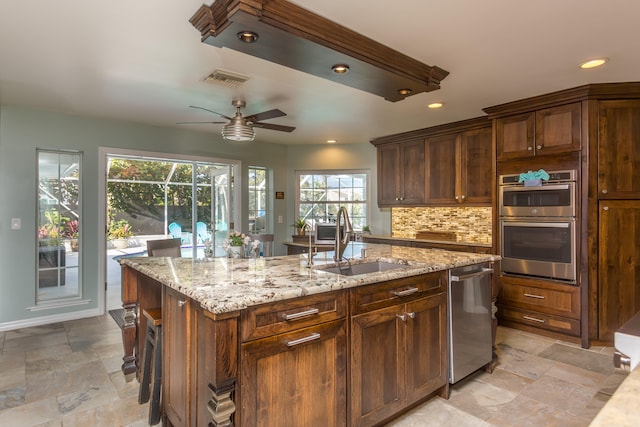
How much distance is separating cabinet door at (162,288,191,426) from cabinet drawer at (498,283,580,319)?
3427 mm

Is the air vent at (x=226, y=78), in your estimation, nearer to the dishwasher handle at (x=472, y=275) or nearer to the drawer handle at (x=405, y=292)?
the drawer handle at (x=405, y=292)

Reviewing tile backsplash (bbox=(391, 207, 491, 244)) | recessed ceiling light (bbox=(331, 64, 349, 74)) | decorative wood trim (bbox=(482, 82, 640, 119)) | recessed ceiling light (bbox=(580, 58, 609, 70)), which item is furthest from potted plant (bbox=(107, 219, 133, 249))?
recessed ceiling light (bbox=(580, 58, 609, 70))

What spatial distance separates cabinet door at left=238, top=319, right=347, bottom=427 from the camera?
148cm

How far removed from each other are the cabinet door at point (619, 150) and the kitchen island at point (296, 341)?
209 cm

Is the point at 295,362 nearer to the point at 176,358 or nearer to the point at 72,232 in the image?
the point at 176,358

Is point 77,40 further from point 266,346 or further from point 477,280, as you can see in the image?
point 477,280

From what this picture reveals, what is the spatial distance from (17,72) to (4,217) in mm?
1785

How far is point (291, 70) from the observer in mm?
2859

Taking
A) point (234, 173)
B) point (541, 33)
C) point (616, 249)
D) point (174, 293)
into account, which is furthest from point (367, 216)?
point (174, 293)

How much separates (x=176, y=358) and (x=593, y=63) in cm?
357

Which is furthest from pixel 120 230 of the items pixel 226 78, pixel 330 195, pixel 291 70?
pixel 291 70

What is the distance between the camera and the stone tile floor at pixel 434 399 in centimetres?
217

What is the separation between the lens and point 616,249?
3295mm

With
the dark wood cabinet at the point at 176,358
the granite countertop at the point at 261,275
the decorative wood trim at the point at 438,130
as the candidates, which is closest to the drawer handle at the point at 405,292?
the granite countertop at the point at 261,275
